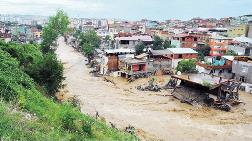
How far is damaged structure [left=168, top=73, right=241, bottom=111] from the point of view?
3441cm

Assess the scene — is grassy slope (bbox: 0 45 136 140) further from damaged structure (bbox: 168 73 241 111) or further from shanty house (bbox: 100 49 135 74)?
shanty house (bbox: 100 49 135 74)

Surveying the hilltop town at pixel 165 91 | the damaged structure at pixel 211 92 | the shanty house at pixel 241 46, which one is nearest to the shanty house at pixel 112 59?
the hilltop town at pixel 165 91

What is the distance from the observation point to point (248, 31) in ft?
234

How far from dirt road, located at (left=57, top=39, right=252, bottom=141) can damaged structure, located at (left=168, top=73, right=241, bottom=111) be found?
0.91 m

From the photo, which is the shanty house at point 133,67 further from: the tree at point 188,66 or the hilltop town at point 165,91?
the tree at point 188,66

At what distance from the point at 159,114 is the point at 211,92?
6.58 m

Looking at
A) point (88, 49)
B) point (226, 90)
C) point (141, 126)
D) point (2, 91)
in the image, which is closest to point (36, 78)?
point (141, 126)

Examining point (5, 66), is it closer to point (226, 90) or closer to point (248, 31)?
point (226, 90)

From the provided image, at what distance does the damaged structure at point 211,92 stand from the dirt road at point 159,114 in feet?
2.97

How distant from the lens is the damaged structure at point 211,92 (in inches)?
1355

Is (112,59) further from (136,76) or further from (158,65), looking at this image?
(158,65)

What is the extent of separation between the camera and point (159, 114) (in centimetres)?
3203

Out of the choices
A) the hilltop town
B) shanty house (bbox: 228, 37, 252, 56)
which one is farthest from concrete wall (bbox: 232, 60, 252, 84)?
shanty house (bbox: 228, 37, 252, 56)

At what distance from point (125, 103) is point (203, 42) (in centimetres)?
3572
